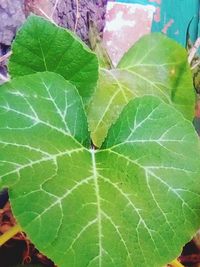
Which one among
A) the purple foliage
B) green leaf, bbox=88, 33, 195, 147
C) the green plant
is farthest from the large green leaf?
the purple foliage

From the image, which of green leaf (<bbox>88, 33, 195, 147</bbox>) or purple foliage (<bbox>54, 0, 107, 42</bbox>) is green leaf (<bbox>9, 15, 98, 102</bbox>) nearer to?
green leaf (<bbox>88, 33, 195, 147</bbox>)

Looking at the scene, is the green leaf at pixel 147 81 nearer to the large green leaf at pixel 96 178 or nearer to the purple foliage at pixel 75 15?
the large green leaf at pixel 96 178

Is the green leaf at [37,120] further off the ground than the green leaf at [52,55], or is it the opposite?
the green leaf at [52,55]

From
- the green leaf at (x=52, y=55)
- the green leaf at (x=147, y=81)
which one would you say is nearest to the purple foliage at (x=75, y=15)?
the green leaf at (x=147, y=81)

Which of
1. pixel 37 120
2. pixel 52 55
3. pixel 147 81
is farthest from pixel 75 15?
pixel 37 120

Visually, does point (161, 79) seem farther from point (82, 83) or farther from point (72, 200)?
point (72, 200)

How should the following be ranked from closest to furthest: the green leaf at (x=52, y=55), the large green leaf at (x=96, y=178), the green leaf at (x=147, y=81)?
the large green leaf at (x=96, y=178) < the green leaf at (x=52, y=55) < the green leaf at (x=147, y=81)
